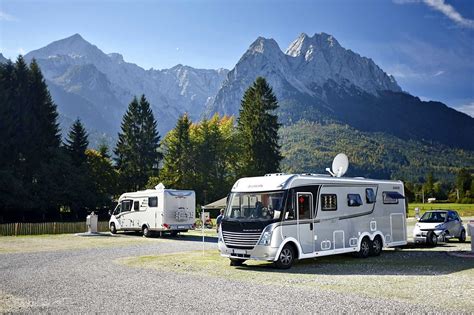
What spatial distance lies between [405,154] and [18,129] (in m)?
167

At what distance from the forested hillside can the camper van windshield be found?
5312 inches

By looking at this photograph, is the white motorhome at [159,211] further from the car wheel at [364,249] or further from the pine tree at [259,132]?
the pine tree at [259,132]

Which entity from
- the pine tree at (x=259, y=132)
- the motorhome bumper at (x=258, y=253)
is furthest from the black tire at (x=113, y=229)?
the pine tree at (x=259, y=132)

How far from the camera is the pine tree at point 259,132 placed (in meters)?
58.6

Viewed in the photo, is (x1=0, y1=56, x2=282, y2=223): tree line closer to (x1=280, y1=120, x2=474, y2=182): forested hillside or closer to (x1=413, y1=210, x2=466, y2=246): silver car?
(x1=413, y1=210, x2=466, y2=246): silver car

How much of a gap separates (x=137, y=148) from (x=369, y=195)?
155 feet

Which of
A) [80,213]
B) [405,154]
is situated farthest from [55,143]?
[405,154]

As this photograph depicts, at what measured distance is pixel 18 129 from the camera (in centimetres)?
4847

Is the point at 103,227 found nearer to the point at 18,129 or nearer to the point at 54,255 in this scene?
the point at 54,255

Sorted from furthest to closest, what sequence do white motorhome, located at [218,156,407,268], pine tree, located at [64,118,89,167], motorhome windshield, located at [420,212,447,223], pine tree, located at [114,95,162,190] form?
1. pine tree, located at [114,95,162,190]
2. pine tree, located at [64,118,89,167]
3. motorhome windshield, located at [420,212,447,223]
4. white motorhome, located at [218,156,407,268]

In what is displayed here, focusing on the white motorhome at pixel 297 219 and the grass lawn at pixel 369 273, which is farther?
the white motorhome at pixel 297 219

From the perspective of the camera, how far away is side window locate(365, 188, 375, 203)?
16562 millimetres

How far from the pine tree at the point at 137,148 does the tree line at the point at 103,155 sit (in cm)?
12

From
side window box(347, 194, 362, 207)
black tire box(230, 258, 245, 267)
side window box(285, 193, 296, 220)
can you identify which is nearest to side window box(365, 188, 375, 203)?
side window box(347, 194, 362, 207)
